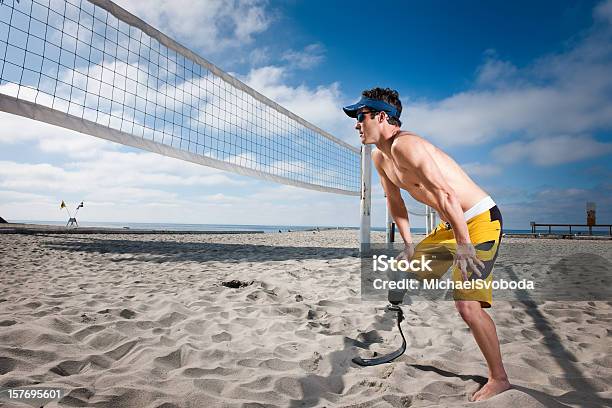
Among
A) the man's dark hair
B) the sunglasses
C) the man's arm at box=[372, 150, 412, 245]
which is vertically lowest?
the man's arm at box=[372, 150, 412, 245]

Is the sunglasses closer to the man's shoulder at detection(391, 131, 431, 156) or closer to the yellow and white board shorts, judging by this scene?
the man's shoulder at detection(391, 131, 431, 156)

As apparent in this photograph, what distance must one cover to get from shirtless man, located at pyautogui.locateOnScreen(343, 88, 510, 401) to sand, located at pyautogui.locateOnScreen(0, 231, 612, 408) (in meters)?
Result: 0.31

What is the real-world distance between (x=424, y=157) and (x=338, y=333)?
5.04 ft

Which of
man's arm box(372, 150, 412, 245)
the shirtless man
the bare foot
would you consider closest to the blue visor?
the shirtless man

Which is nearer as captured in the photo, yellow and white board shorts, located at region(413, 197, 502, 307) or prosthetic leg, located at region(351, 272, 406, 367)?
yellow and white board shorts, located at region(413, 197, 502, 307)

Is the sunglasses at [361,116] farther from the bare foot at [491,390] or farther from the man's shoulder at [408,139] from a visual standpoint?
the bare foot at [491,390]

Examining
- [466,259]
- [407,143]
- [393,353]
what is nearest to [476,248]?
[466,259]

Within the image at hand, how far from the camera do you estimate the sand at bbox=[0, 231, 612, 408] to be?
66.0 inches

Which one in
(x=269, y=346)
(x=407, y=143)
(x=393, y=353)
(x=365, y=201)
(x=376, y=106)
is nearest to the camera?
(x=407, y=143)

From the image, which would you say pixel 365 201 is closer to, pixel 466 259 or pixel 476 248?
pixel 476 248

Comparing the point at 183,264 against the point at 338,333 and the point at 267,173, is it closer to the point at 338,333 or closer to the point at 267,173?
the point at 267,173

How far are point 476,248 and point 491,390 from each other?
654 millimetres

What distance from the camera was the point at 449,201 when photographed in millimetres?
1583

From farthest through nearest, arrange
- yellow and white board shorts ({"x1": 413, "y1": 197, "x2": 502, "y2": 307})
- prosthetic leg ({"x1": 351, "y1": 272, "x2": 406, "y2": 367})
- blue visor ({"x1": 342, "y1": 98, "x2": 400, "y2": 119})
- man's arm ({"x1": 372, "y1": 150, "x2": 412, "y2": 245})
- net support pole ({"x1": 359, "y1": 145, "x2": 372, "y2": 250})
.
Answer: net support pole ({"x1": 359, "y1": 145, "x2": 372, "y2": 250}), man's arm ({"x1": 372, "y1": 150, "x2": 412, "y2": 245}), prosthetic leg ({"x1": 351, "y1": 272, "x2": 406, "y2": 367}), blue visor ({"x1": 342, "y1": 98, "x2": 400, "y2": 119}), yellow and white board shorts ({"x1": 413, "y1": 197, "x2": 502, "y2": 307})
